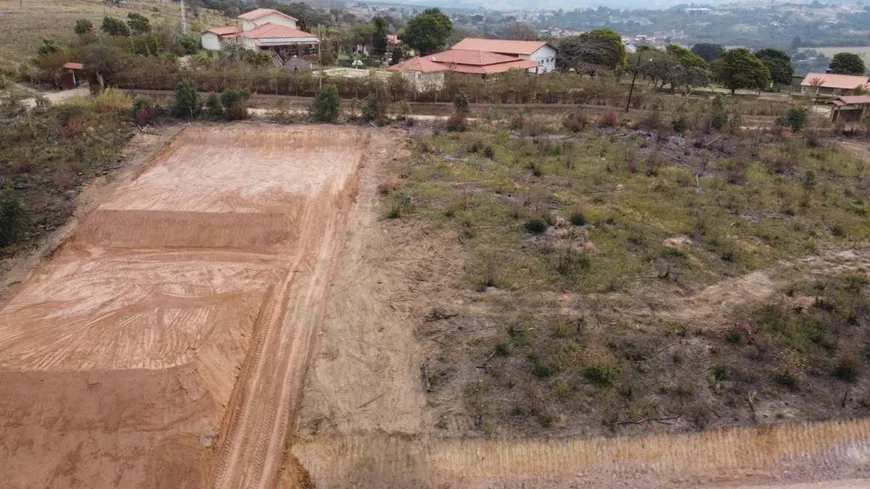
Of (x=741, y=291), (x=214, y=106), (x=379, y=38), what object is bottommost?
(x=741, y=291)

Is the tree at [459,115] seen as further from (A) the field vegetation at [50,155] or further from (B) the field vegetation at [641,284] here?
(A) the field vegetation at [50,155]

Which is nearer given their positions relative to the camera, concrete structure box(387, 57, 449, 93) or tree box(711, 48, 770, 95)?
concrete structure box(387, 57, 449, 93)

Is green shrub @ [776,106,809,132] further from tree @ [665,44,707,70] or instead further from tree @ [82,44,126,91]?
tree @ [82,44,126,91]

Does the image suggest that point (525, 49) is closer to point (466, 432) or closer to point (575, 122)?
point (575, 122)

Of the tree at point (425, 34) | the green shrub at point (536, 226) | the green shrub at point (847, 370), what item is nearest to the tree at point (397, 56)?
the tree at point (425, 34)

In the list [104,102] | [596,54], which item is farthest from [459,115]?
Answer: [596,54]

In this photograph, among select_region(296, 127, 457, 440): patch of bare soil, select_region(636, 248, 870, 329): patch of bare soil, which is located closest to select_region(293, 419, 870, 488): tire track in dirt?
select_region(296, 127, 457, 440): patch of bare soil

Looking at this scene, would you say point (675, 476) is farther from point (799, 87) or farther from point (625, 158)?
point (799, 87)
